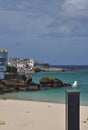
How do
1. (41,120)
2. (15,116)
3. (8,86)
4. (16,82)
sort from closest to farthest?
(41,120)
(15,116)
(8,86)
(16,82)

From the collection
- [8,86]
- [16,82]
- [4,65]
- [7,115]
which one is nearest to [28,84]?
[16,82]

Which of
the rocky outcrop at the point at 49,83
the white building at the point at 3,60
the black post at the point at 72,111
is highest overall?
the white building at the point at 3,60

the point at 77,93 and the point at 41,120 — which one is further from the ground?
the point at 77,93

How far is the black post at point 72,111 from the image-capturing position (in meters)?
6.22

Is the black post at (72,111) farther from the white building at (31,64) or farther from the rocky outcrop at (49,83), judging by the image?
the white building at (31,64)

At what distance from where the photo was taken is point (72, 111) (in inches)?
246

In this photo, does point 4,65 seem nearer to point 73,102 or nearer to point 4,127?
point 4,127

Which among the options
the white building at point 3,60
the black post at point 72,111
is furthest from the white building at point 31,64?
the black post at point 72,111

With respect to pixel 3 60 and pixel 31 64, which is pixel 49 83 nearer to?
pixel 3 60

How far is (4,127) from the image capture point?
12.6 metres

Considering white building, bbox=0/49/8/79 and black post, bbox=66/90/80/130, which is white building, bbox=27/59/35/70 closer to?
white building, bbox=0/49/8/79

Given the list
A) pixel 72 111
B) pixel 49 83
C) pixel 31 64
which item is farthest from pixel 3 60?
pixel 72 111

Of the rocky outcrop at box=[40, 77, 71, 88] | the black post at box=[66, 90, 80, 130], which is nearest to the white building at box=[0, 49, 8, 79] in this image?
the rocky outcrop at box=[40, 77, 71, 88]

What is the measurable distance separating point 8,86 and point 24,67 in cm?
6019
